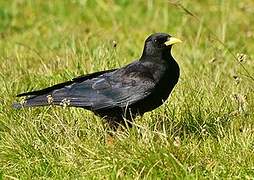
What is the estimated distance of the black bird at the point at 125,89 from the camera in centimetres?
579

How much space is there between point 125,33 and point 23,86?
3450mm

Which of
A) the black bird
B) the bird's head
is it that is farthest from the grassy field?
the bird's head

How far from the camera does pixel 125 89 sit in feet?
19.4

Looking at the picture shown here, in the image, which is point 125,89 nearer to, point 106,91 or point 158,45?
point 106,91

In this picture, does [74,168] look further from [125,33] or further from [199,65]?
[125,33]

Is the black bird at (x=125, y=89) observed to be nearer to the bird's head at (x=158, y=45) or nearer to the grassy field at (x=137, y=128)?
the bird's head at (x=158, y=45)

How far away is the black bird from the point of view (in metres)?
5.79

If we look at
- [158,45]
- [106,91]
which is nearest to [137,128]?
[106,91]

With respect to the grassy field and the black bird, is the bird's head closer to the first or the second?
the black bird

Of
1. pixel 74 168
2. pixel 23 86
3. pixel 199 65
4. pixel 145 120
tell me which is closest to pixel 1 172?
pixel 74 168

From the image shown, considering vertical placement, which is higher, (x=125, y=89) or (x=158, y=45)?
(x=158, y=45)

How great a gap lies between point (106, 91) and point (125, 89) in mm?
161

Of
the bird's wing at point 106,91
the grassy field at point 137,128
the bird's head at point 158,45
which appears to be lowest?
the grassy field at point 137,128

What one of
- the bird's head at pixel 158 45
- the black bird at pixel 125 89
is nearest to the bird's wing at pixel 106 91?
the black bird at pixel 125 89
